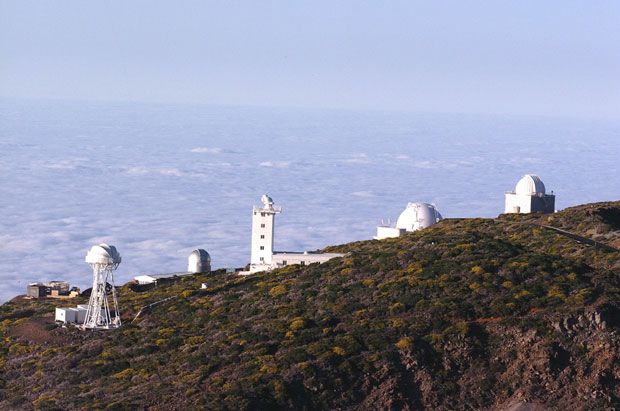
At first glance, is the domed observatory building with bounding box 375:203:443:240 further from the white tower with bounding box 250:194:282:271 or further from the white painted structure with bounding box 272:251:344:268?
the white painted structure with bounding box 272:251:344:268

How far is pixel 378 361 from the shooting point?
50031 millimetres

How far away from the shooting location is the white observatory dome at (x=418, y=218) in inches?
3393

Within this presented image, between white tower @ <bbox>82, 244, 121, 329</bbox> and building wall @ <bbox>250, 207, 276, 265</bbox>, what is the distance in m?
14.6

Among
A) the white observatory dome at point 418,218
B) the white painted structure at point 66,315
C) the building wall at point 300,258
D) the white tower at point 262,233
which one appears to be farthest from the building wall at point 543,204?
the white painted structure at point 66,315

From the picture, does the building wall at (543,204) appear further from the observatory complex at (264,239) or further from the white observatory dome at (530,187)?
the observatory complex at (264,239)

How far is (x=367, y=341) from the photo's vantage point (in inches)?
2045

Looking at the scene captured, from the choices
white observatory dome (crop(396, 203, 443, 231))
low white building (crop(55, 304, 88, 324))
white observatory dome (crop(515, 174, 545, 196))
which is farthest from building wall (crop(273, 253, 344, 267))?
white observatory dome (crop(515, 174, 545, 196))

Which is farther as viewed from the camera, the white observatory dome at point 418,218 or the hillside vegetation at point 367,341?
the white observatory dome at point 418,218

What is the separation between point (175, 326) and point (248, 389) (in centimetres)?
1367

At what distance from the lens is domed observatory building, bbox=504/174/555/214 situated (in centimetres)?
8831

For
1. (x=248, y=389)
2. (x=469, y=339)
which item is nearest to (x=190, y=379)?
(x=248, y=389)

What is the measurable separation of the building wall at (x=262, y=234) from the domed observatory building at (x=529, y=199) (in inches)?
775

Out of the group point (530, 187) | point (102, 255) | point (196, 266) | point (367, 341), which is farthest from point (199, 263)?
point (367, 341)

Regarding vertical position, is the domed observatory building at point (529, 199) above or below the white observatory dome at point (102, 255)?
above
